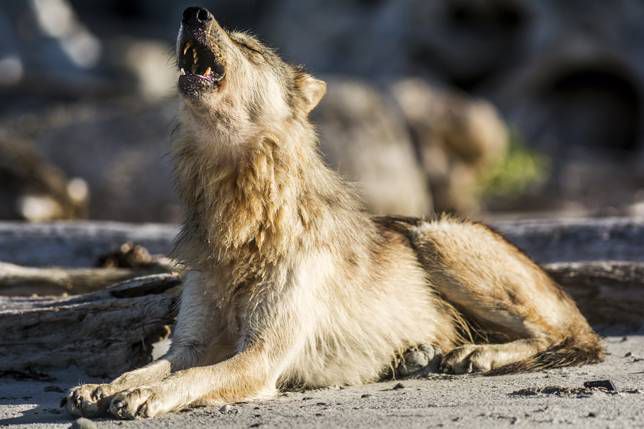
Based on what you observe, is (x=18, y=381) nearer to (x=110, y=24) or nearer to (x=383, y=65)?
(x=383, y=65)

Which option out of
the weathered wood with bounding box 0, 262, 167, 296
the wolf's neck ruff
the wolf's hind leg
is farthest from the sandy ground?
the weathered wood with bounding box 0, 262, 167, 296

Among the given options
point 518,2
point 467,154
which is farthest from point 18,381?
point 518,2

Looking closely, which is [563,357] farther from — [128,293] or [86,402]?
[86,402]

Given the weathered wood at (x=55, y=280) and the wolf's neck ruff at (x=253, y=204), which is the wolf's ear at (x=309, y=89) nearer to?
the wolf's neck ruff at (x=253, y=204)

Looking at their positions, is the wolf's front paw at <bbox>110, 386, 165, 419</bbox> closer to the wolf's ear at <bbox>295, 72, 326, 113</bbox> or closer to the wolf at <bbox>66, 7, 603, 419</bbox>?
the wolf at <bbox>66, 7, 603, 419</bbox>

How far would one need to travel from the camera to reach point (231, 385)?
500 centimetres

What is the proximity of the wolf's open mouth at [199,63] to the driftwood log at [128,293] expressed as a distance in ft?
4.42

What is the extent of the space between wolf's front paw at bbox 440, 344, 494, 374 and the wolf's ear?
5.51ft

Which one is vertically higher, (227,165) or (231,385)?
(227,165)

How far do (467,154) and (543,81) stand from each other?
13.6ft

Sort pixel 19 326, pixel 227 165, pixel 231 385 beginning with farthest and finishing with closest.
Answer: pixel 19 326 < pixel 227 165 < pixel 231 385

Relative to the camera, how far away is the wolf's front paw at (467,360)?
5840mm

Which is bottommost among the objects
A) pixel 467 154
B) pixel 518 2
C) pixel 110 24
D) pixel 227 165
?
pixel 227 165

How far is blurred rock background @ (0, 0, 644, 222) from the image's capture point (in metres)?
15.0
